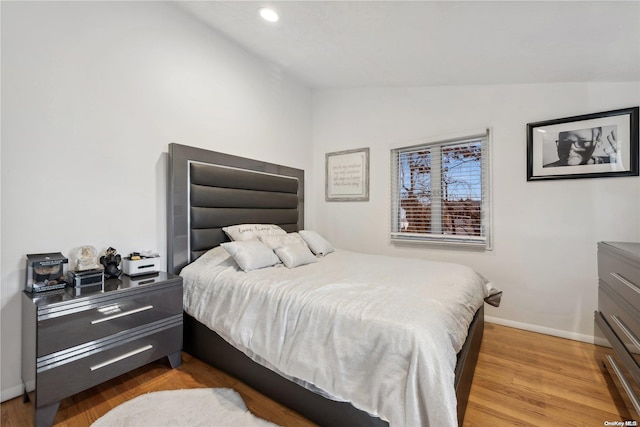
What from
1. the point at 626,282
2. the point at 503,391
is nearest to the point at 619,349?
the point at 626,282

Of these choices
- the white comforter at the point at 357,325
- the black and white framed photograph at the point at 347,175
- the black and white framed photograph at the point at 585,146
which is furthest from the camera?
the black and white framed photograph at the point at 347,175

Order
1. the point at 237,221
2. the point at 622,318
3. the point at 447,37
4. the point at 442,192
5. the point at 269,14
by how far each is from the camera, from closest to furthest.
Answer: the point at 622,318, the point at 447,37, the point at 269,14, the point at 237,221, the point at 442,192

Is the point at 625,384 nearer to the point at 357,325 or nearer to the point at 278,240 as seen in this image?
the point at 357,325

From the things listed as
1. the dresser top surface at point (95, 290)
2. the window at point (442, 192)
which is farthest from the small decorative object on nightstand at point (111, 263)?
the window at point (442, 192)

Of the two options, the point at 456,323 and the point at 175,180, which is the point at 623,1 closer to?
the point at 456,323

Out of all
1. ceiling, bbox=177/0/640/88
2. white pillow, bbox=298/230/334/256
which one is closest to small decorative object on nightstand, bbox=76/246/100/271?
white pillow, bbox=298/230/334/256

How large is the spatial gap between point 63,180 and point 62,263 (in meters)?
0.56

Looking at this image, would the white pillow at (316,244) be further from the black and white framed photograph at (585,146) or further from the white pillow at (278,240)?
the black and white framed photograph at (585,146)

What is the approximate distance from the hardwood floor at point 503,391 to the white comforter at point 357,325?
13.5 inches

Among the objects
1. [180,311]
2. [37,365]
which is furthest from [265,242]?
[37,365]

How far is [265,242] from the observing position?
96.3 inches

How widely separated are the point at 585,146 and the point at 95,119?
153 inches

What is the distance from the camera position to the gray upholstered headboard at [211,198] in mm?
2344

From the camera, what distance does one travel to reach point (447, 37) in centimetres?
207
